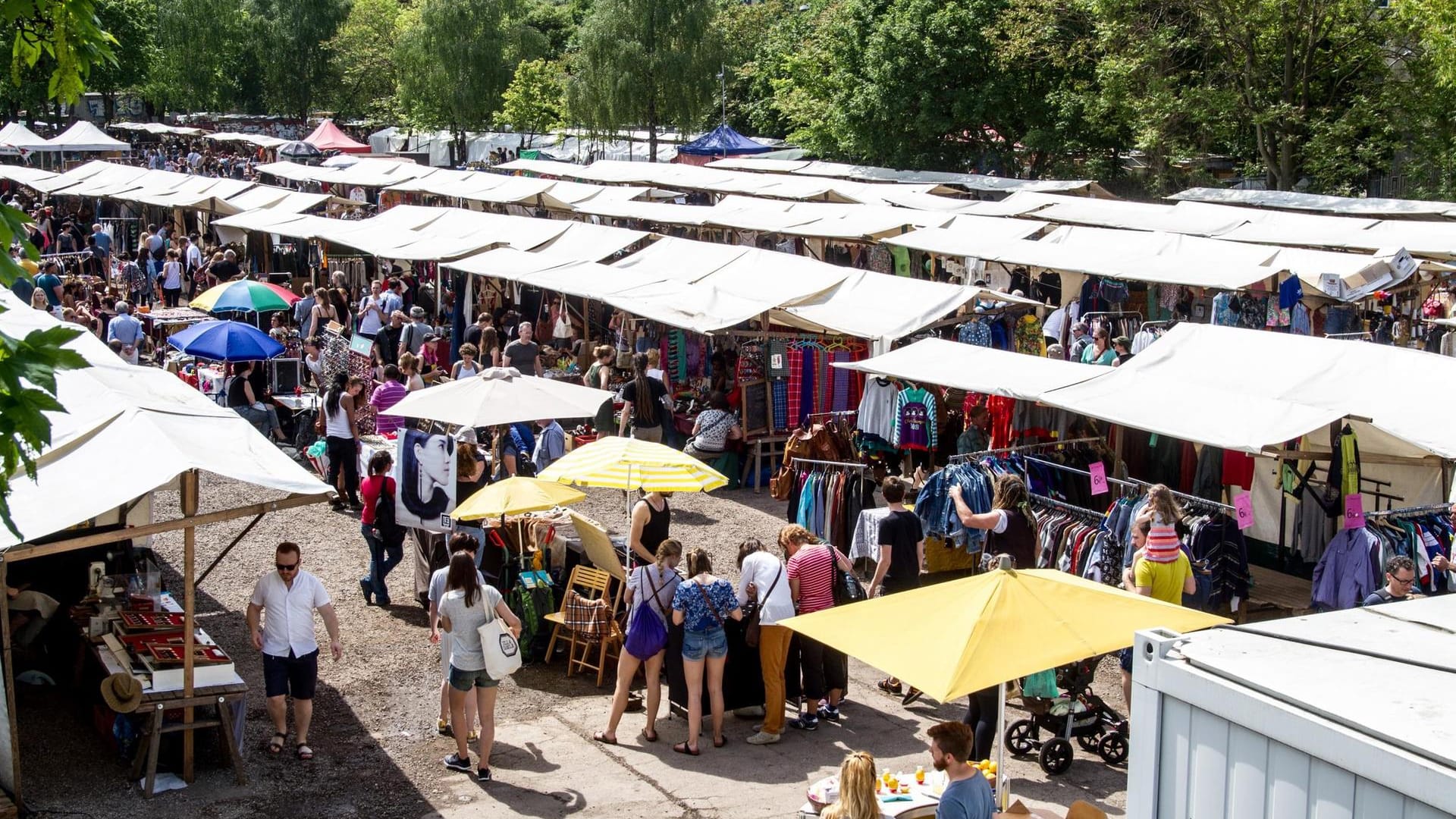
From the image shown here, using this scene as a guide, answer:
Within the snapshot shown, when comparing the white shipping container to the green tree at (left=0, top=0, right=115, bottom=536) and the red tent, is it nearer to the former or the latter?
the green tree at (left=0, top=0, right=115, bottom=536)

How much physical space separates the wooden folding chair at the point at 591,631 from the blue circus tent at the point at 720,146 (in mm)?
34138

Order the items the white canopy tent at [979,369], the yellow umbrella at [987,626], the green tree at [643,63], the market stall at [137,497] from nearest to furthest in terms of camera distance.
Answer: the yellow umbrella at [987,626] → the market stall at [137,497] → the white canopy tent at [979,369] → the green tree at [643,63]

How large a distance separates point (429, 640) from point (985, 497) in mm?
3836

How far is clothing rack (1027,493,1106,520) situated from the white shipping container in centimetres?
523

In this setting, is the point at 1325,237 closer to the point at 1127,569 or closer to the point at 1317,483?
the point at 1317,483

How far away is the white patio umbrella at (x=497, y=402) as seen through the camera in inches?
423

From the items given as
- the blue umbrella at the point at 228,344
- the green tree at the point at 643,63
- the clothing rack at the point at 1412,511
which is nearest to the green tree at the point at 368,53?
the green tree at the point at 643,63

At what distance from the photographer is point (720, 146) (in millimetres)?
42594

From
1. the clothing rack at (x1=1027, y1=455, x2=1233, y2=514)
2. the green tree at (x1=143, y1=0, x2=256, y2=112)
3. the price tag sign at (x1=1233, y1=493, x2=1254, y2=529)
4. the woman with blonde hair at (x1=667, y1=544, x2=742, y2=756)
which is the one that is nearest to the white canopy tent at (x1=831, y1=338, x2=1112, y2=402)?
the clothing rack at (x1=1027, y1=455, x2=1233, y2=514)

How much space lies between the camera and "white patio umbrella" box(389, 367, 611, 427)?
10.7 metres

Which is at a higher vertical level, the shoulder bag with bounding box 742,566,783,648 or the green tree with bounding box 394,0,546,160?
the green tree with bounding box 394,0,546,160

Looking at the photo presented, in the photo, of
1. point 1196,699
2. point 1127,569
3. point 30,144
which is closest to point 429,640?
point 1127,569

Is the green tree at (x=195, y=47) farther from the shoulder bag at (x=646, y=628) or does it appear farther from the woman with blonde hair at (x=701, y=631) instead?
the woman with blonde hair at (x=701, y=631)

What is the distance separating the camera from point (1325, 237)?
20.0 m
